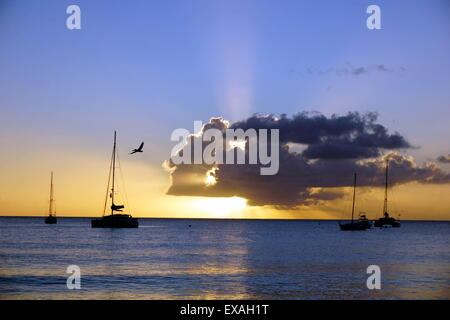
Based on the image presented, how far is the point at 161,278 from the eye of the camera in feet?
146

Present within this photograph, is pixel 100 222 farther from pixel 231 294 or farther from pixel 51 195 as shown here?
pixel 231 294

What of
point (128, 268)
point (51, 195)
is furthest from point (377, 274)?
point (51, 195)

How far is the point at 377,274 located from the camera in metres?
47.2

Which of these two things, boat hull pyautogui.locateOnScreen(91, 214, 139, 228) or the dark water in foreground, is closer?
the dark water in foreground

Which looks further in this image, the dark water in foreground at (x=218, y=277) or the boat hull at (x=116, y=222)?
the boat hull at (x=116, y=222)

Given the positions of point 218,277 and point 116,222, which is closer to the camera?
point 218,277

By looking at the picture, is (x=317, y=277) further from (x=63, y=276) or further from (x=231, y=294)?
(x=63, y=276)

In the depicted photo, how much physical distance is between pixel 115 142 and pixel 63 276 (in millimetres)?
86138
